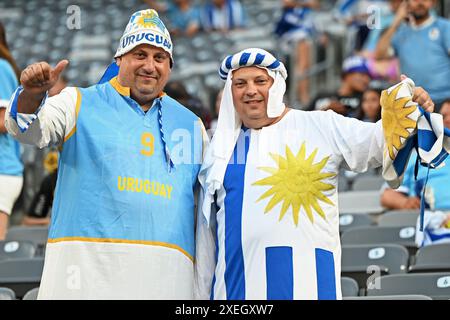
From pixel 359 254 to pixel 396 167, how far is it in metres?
2.13

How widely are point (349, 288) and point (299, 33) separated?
6752mm

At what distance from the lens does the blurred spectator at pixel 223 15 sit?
1435 centimetres

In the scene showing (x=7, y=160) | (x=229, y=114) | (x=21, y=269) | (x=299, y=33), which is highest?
(x=299, y=33)

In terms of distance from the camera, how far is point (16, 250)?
791cm

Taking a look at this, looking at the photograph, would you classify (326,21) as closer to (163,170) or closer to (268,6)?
(268,6)

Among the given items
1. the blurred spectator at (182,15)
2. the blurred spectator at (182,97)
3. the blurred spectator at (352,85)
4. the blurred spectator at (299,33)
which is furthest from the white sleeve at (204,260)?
the blurred spectator at (182,15)

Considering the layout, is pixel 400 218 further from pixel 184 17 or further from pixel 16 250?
pixel 184 17

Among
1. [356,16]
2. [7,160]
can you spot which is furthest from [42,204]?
[356,16]

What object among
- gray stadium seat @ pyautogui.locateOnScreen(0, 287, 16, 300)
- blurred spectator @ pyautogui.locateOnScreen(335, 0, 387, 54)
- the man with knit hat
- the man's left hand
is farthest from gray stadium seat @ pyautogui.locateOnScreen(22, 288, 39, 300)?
blurred spectator @ pyautogui.locateOnScreen(335, 0, 387, 54)

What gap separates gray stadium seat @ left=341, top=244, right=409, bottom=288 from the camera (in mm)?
7148

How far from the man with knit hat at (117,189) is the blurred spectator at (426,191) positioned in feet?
8.17

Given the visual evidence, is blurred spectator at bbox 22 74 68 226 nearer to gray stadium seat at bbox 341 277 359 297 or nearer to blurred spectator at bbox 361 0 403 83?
gray stadium seat at bbox 341 277 359 297

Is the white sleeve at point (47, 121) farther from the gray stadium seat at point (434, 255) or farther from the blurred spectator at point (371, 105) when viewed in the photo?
the blurred spectator at point (371, 105)

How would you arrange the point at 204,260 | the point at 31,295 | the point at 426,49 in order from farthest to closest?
the point at 426,49, the point at 31,295, the point at 204,260
